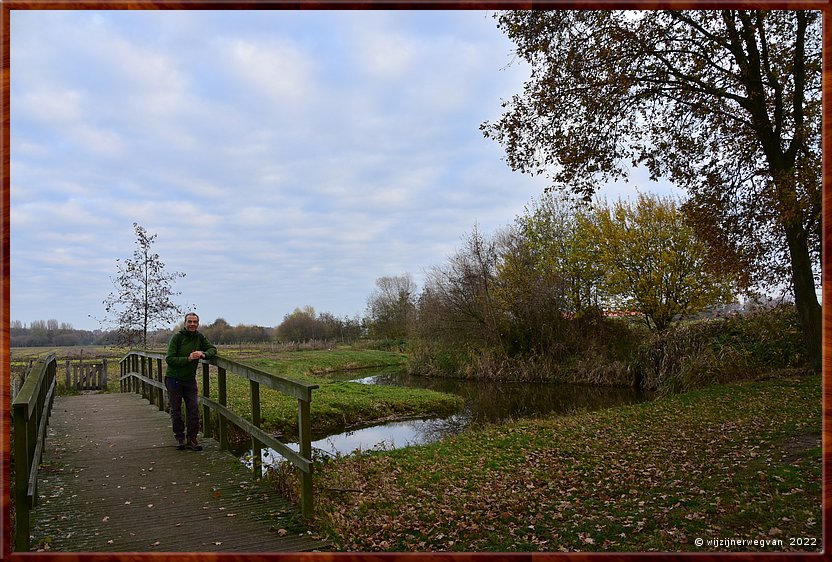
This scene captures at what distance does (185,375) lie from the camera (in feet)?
25.9

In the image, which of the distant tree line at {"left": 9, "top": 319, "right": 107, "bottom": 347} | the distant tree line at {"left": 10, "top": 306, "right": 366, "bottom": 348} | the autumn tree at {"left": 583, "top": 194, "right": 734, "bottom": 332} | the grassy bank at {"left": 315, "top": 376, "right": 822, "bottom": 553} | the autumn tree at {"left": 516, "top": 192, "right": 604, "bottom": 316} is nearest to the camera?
the distant tree line at {"left": 9, "top": 319, "right": 107, "bottom": 347}

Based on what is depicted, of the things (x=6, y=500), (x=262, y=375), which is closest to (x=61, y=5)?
(x=6, y=500)

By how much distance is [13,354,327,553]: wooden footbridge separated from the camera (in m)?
4.70

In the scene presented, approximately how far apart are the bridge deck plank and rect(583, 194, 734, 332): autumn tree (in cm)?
2027

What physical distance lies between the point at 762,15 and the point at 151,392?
13.8 m

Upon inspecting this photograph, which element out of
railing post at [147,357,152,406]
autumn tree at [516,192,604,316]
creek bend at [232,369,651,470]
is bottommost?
creek bend at [232,369,651,470]

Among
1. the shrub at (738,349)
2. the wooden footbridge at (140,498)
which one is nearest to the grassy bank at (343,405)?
the wooden footbridge at (140,498)

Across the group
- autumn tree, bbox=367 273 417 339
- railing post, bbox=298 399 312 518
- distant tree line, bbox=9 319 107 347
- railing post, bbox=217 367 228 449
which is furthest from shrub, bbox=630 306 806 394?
autumn tree, bbox=367 273 417 339

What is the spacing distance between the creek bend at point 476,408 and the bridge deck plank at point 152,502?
1325 millimetres

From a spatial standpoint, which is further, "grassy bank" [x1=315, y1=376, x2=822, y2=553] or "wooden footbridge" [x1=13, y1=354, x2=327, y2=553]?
"grassy bank" [x1=315, y1=376, x2=822, y2=553]

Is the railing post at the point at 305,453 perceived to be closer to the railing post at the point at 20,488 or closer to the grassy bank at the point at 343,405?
the railing post at the point at 20,488

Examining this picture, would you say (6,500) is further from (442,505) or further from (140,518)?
(442,505)

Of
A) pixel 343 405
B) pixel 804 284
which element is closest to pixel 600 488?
pixel 804 284

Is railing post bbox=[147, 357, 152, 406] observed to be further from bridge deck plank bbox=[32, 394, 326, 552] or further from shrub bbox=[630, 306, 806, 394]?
shrub bbox=[630, 306, 806, 394]
